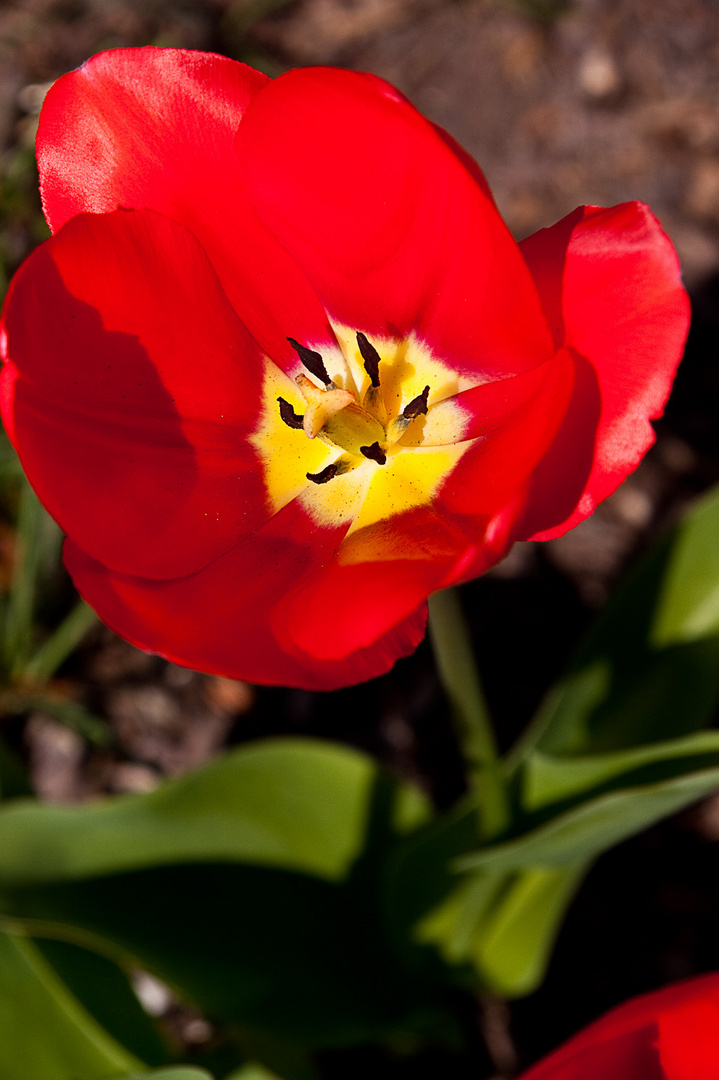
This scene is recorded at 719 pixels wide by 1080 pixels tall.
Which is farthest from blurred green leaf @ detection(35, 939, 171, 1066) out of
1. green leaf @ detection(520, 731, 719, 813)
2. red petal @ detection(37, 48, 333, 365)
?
red petal @ detection(37, 48, 333, 365)

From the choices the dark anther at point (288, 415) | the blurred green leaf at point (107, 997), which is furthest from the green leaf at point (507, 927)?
the dark anther at point (288, 415)

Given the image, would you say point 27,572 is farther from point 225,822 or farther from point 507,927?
point 507,927

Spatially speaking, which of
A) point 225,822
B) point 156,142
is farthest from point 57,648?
point 156,142

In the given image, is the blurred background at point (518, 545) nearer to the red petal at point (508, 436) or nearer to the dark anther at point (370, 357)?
the dark anther at point (370, 357)

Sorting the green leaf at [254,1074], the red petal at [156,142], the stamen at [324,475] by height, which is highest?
the red petal at [156,142]

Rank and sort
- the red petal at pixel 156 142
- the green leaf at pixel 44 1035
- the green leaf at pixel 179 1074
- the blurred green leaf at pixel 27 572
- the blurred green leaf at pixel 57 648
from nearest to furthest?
the red petal at pixel 156 142 → the green leaf at pixel 179 1074 → the green leaf at pixel 44 1035 → the blurred green leaf at pixel 27 572 → the blurred green leaf at pixel 57 648

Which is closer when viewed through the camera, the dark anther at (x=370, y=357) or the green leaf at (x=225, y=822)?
the dark anther at (x=370, y=357)

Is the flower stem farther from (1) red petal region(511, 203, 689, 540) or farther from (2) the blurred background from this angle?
(2) the blurred background
